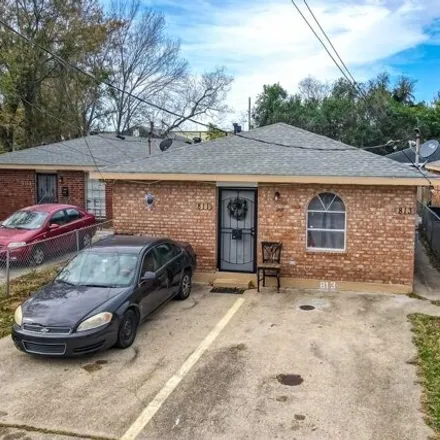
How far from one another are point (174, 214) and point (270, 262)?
103 inches

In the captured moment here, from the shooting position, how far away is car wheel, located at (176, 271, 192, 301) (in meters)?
10.6

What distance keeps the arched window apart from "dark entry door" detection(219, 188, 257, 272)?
1.40m

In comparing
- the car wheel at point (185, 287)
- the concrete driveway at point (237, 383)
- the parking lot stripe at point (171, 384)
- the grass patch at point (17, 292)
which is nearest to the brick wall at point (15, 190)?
the grass patch at point (17, 292)

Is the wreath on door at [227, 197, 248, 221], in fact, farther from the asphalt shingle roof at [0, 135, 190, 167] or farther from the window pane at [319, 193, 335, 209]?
the asphalt shingle roof at [0, 135, 190, 167]

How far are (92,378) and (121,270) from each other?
2206 mm

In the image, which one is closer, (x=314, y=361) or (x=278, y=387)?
(x=278, y=387)

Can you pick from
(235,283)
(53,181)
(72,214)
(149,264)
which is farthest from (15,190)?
(149,264)

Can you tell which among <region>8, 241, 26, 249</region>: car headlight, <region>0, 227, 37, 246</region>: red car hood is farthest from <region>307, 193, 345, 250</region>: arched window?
<region>0, 227, 37, 246</region>: red car hood

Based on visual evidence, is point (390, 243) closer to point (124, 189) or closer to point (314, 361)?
point (314, 361)

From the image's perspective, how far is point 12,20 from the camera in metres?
28.1

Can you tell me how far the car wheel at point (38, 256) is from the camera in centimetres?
1362

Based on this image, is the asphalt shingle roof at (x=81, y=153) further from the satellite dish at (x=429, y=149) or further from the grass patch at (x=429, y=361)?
the grass patch at (x=429, y=361)

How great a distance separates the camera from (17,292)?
11.4 meters

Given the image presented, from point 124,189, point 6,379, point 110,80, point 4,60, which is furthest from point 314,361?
point 110,80
